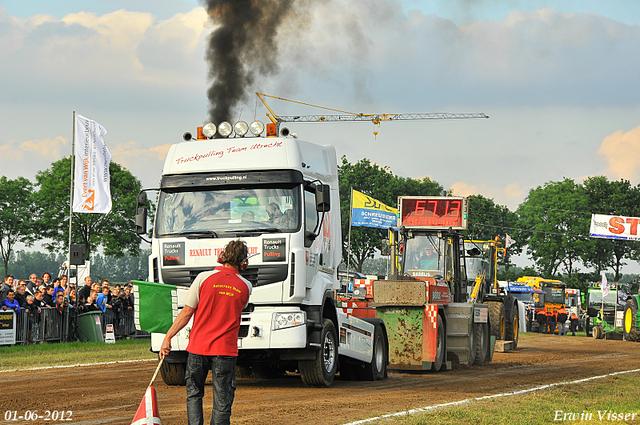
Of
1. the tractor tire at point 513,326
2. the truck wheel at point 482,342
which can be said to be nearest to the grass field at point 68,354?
the truck wheel at point 482,342

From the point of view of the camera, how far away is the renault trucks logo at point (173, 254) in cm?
1144

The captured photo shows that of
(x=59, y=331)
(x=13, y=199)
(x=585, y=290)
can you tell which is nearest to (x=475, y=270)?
(x=59, y=331)

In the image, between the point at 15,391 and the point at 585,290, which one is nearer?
the point at 15,391

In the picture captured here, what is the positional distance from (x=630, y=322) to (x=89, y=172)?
2228 cm

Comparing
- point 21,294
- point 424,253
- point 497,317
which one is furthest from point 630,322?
point 21,294

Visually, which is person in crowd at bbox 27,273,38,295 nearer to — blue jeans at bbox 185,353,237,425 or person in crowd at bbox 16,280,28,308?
person in crowd at bbox 16,280,28,308

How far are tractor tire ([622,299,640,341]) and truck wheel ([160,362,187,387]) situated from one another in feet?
80.5

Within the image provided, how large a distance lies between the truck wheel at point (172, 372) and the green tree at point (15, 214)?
174 feet

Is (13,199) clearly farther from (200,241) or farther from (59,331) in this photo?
(200,241)

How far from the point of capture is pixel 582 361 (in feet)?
67.2

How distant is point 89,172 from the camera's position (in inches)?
928

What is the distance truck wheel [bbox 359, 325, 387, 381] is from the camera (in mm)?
14094

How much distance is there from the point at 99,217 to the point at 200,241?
51633 mm

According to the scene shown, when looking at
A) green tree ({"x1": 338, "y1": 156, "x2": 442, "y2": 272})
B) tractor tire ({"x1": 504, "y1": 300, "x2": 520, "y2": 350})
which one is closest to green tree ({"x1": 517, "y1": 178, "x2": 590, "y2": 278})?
green tree ({"x1": 338, "y1": 156, "x2": 442, "y2": 272})
